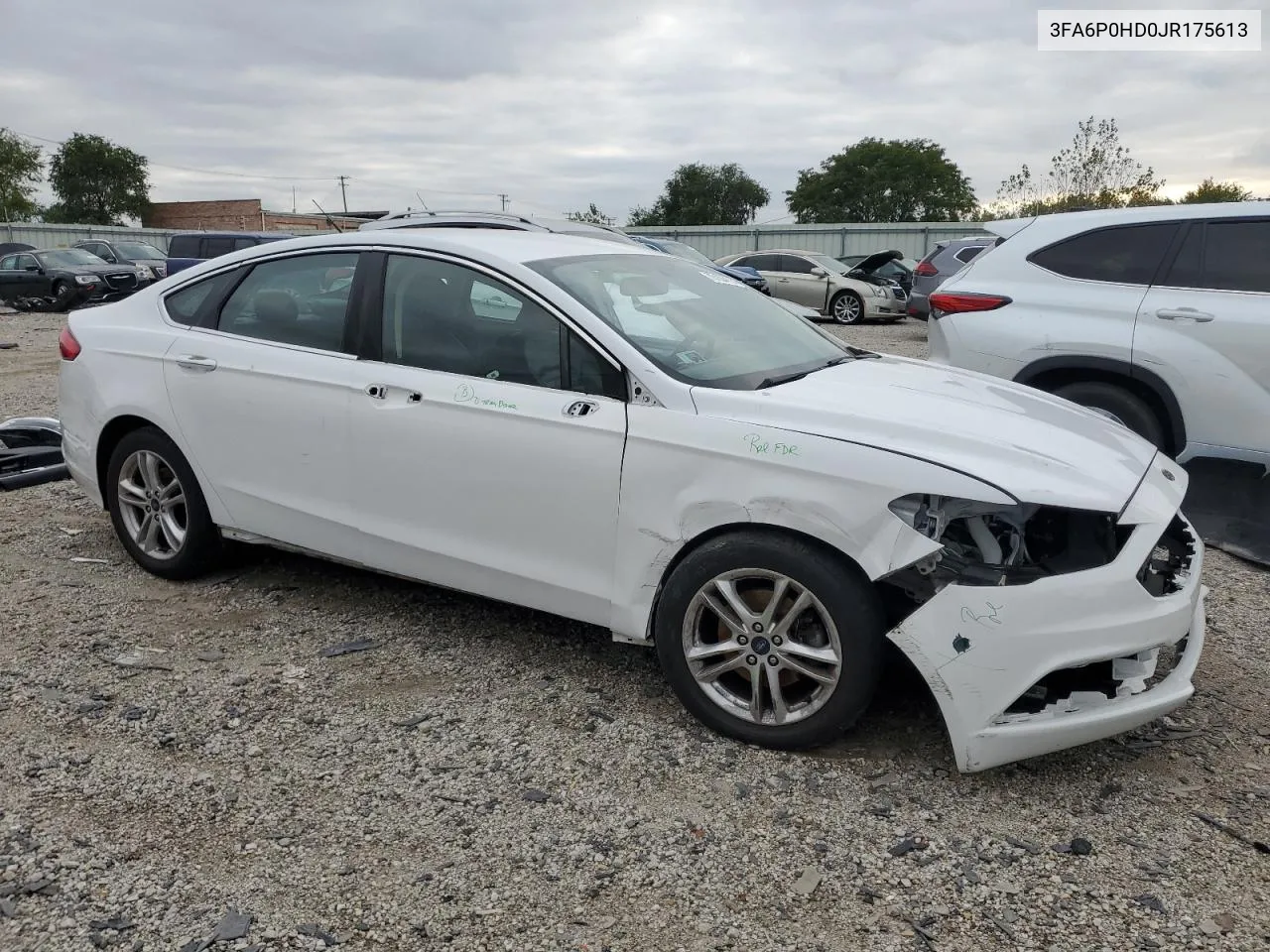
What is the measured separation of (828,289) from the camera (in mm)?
19344

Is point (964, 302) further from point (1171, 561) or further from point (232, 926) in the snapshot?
point (232, 926)

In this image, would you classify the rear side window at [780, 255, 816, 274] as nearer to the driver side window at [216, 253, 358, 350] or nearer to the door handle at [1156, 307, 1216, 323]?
the door handle at [1156, 307, 1216, 323]

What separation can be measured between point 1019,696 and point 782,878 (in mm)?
845

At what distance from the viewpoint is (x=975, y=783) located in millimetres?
2957

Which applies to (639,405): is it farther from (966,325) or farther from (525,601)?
(966,325)

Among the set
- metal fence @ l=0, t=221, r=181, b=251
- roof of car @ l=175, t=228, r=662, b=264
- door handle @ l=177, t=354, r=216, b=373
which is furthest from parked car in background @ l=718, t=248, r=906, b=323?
metal fence @ l=0, t=221, r=181, b=251

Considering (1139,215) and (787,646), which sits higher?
(1139,215)

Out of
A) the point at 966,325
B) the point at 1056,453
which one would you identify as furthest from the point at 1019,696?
the point at 966,325

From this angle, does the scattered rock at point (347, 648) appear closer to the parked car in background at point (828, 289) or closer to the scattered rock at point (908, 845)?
the scattered rock at point (908, 845)

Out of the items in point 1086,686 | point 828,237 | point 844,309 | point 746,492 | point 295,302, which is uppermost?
point 828,237

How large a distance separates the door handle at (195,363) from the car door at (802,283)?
1637cm

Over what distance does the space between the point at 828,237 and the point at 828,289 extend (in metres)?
12.5

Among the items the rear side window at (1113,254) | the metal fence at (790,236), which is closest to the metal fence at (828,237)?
the metal fence at (790,236)

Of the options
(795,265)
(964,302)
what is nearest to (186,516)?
(964,302)
